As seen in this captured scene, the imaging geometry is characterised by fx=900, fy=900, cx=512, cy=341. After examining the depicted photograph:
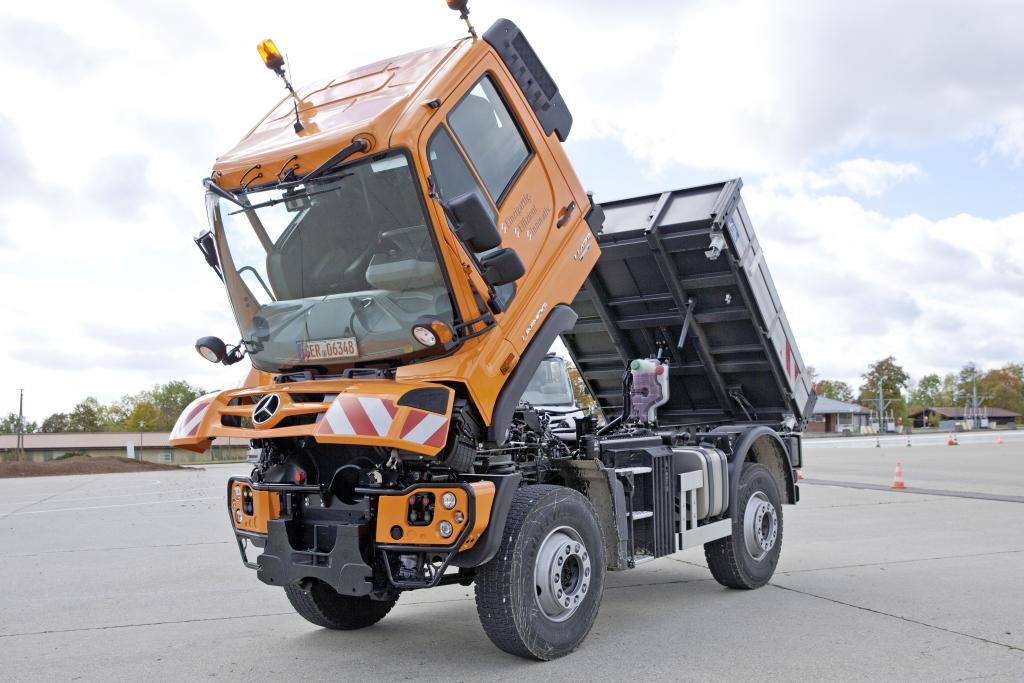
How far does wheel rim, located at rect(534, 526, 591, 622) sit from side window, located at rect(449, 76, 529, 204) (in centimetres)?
199

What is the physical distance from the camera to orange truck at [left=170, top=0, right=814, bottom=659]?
15.4ft


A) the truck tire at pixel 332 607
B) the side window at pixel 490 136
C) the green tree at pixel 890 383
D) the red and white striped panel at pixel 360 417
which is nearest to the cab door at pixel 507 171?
the side window at pixel 490 136

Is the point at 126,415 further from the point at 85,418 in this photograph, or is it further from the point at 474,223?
the point at 474,223

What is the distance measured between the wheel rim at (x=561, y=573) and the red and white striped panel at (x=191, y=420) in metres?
2.13

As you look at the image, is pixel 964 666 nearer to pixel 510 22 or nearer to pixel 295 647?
pixel 295 647

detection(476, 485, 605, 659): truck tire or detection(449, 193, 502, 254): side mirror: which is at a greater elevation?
detection(449, 193, 502, 254): side mirror

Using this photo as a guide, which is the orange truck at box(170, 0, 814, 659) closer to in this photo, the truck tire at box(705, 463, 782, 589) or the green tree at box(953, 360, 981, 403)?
the truck tire at box(705, 463, 782, 589)

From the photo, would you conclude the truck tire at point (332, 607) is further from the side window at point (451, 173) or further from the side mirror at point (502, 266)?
the side window at point (451, 173)

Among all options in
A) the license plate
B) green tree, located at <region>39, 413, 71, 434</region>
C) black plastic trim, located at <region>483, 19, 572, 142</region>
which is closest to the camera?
the license plate

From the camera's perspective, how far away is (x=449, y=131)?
496 centimetres

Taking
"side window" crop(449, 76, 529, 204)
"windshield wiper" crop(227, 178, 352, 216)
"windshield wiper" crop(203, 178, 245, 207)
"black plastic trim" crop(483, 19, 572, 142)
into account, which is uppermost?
"black plastic trim" crop(483, 19, 572, 142)

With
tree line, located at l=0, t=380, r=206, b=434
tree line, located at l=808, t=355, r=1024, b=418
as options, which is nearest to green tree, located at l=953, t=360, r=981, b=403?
tree line, located at l=808, t=355, r=1024, b=418

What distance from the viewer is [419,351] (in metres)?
4.91

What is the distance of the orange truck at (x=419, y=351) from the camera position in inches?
185
